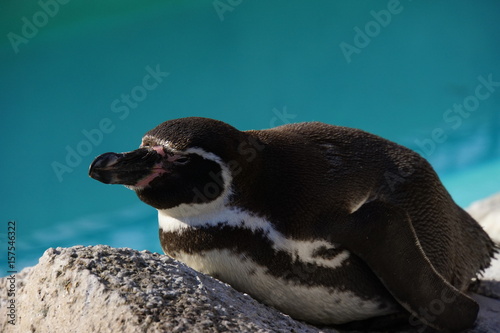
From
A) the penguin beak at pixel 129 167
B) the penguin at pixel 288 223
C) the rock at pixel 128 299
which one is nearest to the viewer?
the rock at pixel 128 299

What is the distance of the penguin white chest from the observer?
81.5 inches

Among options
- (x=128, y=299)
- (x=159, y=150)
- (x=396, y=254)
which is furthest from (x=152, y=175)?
(x=396, y=254)

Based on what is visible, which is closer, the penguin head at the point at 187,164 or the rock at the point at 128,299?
the rock at the point at 128,299

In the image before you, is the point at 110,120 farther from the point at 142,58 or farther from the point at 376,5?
the point at 376,5

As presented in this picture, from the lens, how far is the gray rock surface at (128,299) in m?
1.73

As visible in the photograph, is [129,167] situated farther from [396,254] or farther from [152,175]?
[396,254]

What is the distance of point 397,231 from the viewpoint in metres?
2.11

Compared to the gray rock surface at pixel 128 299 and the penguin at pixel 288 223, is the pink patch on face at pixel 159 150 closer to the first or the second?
the penguin at pixel 288 223

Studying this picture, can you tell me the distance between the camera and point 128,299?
1.76m

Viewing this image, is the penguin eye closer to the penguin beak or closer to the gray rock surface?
the penguin beak

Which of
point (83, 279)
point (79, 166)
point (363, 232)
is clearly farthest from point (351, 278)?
point (79, 166)

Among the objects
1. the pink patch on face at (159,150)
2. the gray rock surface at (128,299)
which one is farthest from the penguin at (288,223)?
the gray rock surface at (128,299)

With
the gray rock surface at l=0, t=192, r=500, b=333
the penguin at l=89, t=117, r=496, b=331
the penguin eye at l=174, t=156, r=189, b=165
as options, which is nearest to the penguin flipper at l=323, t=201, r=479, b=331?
the penguin at l=89, t=117, r=496, b=331

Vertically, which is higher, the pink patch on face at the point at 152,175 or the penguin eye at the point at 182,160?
the penguin eye at the point at 182,160
